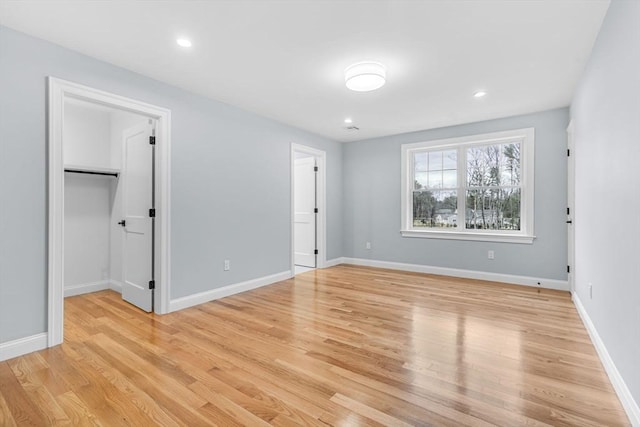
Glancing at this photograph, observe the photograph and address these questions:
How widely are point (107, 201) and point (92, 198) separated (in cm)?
19

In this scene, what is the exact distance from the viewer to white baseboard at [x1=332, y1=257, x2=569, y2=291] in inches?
170

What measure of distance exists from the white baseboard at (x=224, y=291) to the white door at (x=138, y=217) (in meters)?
0.29

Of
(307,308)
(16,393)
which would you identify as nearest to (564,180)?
(307,308)

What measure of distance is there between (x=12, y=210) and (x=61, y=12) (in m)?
1.48

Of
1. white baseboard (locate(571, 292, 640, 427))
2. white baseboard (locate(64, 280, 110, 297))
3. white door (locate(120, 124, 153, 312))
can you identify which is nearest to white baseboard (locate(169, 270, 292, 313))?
white door (locate(120, 124, 153, 312))

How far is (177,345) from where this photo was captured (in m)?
2.56

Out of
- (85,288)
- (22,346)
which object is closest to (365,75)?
(22,346)

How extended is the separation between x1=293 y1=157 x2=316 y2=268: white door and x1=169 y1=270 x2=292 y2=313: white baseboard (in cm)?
108

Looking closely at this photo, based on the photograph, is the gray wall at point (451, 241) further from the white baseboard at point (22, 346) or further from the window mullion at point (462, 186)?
the white baseboard at point (22, 346)

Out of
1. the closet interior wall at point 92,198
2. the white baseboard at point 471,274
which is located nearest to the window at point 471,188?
the white baseboard at point 471,274

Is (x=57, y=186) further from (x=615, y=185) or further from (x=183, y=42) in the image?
(x=615, y=185)

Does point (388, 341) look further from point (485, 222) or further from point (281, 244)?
point (485, 222)

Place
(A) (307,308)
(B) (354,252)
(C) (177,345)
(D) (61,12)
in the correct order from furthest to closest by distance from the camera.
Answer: (B) (354,252), (A) (307,308), (C) (177,345), (D) (61,12)

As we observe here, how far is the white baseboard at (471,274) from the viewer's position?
14.1ft
